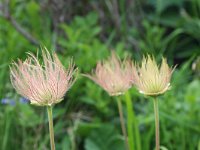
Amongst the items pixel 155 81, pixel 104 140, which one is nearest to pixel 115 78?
pixel 155 81

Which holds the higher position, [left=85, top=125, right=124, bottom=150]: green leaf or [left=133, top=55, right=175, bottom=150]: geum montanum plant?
[left=133, top=55, right=175, bottom=150]: geum montanum plant

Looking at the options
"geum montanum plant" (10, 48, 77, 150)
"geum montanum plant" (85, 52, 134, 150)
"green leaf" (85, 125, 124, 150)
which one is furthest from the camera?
"green leaf" (85, 125, 124, 150)

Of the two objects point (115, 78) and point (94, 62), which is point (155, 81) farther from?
point (94, 62)

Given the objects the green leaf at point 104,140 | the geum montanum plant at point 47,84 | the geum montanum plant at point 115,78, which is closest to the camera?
the geum montanum plant at point 47,84

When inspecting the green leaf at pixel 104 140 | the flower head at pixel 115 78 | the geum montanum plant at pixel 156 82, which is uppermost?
the flower head at pixel 115 78

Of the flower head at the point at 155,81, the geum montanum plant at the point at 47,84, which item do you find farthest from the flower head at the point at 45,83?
the flower head at the point at 155,81

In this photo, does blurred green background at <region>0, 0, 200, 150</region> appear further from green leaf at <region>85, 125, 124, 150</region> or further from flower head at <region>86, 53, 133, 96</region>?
flower head at <region>86, 53, 133, 96</region>

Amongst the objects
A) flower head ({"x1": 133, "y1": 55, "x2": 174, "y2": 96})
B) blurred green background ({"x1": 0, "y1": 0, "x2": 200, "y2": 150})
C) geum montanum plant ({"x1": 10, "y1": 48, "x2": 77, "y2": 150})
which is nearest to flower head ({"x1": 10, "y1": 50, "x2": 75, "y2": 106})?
geum montanum plant ({"x1": 10, "y1": 48, "x2": 77, "y2": 150})

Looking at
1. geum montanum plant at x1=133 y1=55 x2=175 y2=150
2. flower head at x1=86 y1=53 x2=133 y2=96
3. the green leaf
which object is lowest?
the green leaf

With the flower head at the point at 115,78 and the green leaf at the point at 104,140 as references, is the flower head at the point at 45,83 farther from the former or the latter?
the green leaf at the point at 104,140
